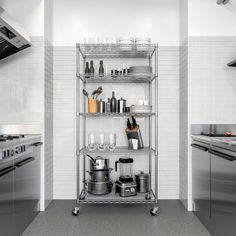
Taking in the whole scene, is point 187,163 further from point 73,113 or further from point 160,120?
point 73,113

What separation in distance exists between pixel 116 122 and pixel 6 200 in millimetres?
1664

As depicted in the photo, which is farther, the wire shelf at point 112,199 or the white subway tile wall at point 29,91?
the white subway tile wall at point 29,91

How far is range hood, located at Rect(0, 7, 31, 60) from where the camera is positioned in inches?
89.8

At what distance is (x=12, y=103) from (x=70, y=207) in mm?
1319

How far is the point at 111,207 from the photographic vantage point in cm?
312

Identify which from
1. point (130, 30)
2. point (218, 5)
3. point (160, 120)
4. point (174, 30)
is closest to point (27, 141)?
point (160, 120)

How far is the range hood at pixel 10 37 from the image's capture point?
2.28 m

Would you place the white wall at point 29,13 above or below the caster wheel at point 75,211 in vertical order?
above

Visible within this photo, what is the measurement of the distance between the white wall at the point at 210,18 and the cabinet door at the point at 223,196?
1.48 metres

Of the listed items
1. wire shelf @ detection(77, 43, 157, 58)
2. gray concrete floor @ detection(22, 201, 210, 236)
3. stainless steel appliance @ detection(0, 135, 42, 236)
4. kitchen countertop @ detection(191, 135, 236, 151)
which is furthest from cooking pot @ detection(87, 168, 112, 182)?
wire shelf @ detection(77, 43, 157, 58)

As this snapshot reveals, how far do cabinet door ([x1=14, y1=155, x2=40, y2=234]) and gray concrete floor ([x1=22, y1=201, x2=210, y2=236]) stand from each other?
4.6 inches

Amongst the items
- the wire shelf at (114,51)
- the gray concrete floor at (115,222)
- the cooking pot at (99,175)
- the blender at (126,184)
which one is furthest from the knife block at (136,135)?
the wire shelf at (114,51)

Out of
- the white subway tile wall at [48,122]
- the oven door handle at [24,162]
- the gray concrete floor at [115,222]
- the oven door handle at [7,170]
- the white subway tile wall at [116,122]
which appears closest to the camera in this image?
the oven door handle at [7,170]

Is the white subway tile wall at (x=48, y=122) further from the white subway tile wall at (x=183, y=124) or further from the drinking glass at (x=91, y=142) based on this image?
the white subway tile wall at (x=183, y=124)
